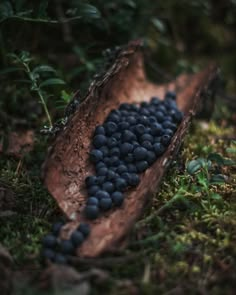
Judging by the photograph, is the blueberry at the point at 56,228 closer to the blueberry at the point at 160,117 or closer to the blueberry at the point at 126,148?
the blueberry at the point at 126,148

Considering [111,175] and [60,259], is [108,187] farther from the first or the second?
[60,259]

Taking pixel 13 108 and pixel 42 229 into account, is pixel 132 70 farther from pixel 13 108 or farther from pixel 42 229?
pixel 42 229

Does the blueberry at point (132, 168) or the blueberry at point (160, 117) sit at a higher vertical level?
the blueberry at point (160, 117)

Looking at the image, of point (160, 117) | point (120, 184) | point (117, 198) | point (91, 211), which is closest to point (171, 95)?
point (160, 117)

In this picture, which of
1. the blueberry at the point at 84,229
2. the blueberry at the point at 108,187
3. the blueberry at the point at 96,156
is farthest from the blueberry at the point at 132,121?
the blueberry at the point at 84,229

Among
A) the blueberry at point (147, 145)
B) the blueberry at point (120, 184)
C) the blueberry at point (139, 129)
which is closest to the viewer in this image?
the blueberry at point (120, 184)

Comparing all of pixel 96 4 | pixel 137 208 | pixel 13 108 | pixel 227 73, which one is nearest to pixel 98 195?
pixel 137 208
